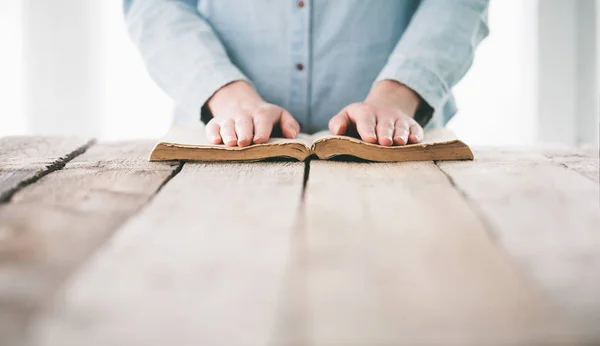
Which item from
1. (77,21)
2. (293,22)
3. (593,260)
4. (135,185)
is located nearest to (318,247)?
(593,260)

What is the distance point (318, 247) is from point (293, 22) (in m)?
0.94

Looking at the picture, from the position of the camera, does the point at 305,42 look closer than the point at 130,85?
Yes

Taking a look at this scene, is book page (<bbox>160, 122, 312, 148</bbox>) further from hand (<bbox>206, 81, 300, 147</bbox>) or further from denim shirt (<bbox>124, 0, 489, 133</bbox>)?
denim shirt (<bbox>124, 0, 489, 133</bbox>)

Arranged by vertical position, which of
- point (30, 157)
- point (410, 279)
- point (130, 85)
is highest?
point (410, 279)

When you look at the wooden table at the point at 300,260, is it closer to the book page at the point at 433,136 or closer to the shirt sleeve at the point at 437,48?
the book page at the point at 433,136

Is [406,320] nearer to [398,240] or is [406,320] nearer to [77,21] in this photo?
[398,240]

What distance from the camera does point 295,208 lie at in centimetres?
55

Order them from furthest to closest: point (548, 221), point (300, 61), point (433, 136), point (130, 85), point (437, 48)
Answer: point (130, 85)
point (300, 61)
point (437, 48)
point (433, 136)
point (548, 221)

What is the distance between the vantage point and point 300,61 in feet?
4.30

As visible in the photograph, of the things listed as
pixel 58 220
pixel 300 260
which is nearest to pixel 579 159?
pixel 300 260

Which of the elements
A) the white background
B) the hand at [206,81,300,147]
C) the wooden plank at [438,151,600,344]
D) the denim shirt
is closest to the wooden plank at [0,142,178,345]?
the hand at [206,81,300,147]

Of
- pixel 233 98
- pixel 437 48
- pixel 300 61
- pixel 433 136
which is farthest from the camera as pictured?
pixel 300 61

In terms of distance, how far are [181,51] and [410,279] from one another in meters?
0.98

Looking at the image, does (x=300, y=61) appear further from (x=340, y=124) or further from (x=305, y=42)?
(x=340, y=124)
